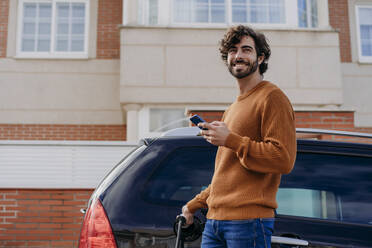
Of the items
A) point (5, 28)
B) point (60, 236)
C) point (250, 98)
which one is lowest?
point (60, 236)

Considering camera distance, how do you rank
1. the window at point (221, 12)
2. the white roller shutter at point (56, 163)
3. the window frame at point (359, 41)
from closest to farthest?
the white roller shutter at point (56, 163) < the window at point (221, 12) < the window frame at point (359, 41)

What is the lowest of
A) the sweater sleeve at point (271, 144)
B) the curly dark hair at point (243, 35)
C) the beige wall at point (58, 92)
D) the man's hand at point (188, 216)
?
the man's hand at point (188, 216)

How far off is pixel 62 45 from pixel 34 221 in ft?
16.8

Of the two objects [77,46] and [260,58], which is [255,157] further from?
[77,46]

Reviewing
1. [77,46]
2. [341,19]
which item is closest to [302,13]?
[341,19]

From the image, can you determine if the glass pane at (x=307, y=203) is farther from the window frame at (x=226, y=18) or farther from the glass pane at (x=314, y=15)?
the glass pane at (x=314, y=15)

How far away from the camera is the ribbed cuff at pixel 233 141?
165 centimetres

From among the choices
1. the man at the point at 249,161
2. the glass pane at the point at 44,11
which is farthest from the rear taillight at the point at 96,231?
the glass pane at the point at 44,11

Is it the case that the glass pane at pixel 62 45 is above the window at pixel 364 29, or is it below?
below

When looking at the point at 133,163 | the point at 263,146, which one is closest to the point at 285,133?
the point at 263,146

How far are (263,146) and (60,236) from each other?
14.5ft

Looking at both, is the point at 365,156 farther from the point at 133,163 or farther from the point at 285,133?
the point at 133,163

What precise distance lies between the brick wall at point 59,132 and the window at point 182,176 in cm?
677

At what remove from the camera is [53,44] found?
29.6ft
